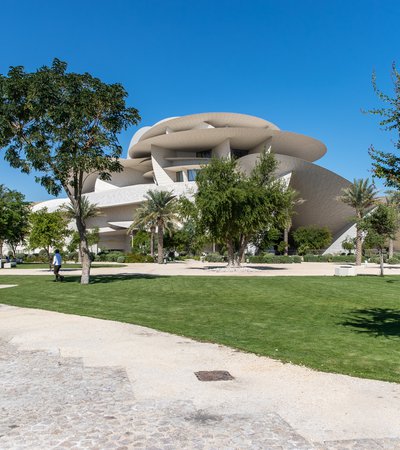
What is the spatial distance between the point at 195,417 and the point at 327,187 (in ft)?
219

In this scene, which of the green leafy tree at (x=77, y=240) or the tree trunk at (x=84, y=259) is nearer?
the tree trunk at (x=84, y=259)

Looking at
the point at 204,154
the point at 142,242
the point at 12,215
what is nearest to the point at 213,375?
the point at 12,215

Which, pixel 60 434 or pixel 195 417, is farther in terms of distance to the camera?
pixel 195 417

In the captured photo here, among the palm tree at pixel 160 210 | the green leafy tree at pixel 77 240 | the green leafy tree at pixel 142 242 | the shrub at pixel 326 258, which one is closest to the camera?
the palm tree at pixel 160 210

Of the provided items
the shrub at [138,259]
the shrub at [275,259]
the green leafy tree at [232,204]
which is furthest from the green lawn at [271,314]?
the shrub at [138,259]

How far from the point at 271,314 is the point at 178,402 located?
23.6 ft

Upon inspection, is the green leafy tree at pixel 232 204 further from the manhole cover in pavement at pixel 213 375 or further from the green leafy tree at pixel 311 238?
the green leafy tree at pixel 311 238

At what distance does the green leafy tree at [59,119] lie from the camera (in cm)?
1953

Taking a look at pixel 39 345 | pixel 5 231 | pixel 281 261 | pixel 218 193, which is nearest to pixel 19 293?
pixel 39 345

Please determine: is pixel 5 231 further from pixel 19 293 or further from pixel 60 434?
pixel 60 434

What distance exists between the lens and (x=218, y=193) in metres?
31.9

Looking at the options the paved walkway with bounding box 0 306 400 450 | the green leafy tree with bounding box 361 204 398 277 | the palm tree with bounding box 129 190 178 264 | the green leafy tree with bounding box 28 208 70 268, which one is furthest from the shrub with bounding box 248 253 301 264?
the paved walkway with bounding box 0 306 400 450

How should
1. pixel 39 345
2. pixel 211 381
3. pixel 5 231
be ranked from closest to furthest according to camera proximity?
1. pixel 211 381
2. pixel 39 345
3. pixel 5 231

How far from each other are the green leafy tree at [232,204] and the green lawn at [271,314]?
11893 mm
